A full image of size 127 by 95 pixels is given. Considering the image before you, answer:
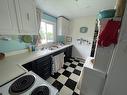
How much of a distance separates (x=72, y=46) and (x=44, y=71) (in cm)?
218

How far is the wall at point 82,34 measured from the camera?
A: 285 centimetres

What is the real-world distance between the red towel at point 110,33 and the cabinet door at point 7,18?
140 centimetres

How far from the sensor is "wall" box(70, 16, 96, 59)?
9.36 ft

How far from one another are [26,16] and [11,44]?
0.80 meters

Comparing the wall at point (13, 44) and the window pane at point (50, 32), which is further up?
the window pane at point (50, 32)

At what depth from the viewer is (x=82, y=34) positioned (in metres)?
3.13

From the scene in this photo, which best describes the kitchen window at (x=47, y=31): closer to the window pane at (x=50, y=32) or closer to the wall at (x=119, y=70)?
the window pane at (x=50, y=32)

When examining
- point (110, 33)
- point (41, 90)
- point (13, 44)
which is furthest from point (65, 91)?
point (13, 44)

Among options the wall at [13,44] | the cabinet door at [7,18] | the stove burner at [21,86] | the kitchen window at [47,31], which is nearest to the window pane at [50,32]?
the kitchen window at [47,31]

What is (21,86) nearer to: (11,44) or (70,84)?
(11,44)

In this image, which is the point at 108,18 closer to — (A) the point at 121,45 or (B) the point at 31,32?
(A) the point at 121,45

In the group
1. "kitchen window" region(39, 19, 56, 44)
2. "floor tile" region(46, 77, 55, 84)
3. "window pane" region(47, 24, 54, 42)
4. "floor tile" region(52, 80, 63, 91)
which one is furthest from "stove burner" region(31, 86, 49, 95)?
"window pane" region(47, 24, 54, 42)

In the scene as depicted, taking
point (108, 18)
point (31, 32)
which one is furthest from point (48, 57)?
point (108, 18)

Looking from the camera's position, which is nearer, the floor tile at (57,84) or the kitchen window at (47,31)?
the floor tile at (57,84)
